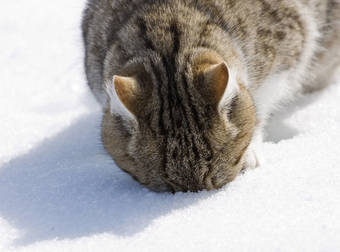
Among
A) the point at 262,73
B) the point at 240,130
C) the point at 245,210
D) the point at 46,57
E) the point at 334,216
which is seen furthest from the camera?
the point at 46,57

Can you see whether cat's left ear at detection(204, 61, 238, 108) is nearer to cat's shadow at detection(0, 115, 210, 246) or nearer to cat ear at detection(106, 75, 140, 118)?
cat ear at detection(106, 75, 140, 118)

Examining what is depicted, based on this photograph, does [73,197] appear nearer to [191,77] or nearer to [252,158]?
[191,77]

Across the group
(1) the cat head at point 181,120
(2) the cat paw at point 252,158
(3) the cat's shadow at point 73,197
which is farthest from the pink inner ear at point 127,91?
(2) the cat paw at point 252,158

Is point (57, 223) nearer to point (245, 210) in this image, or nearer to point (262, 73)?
point (245, 210)

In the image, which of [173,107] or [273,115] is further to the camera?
[273,115]

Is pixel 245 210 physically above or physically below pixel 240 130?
below

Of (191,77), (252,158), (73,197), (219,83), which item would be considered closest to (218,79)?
(219,83)

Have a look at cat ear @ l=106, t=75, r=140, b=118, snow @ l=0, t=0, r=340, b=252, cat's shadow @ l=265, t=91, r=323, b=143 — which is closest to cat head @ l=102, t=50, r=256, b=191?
cat ear @ l=106, t=75, r=140, b=118

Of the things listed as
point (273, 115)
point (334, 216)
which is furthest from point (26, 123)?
point (334, 216)
